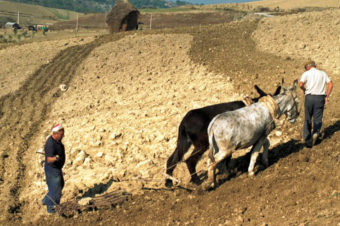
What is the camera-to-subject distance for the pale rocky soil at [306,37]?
15.7m

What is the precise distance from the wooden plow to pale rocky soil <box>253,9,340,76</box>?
1026 cm

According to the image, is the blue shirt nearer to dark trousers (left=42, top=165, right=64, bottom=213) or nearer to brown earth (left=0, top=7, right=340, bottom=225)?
dark trousers (left=42, top=165, right=64, bottom=213)

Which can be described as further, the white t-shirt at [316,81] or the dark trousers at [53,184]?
the white t-shirt at [316,81]

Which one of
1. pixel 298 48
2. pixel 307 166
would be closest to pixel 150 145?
A: pixel 307 166

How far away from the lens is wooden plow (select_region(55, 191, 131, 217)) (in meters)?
7.75

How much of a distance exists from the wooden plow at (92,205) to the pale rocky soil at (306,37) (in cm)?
1026

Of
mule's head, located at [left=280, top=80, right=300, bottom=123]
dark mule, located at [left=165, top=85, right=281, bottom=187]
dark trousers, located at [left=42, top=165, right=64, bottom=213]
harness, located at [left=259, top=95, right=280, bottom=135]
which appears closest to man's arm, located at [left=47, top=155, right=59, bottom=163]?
dark trousers, located at [left=42, top=165, right=64, bottom=213]

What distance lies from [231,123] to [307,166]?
1945 millimetres

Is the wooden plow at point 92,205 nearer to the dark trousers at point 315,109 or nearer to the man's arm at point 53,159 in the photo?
the man's arm at point 53,159

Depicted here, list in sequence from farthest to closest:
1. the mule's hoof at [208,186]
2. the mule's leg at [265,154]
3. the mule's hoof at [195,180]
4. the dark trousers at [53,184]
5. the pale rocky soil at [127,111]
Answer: the pale rocky soil at [127,111] → the mule's hoof at [195,180] → the mule's leg at [265,154] → the dark trousers at [53,184] → the mule's hoof at [208,186]

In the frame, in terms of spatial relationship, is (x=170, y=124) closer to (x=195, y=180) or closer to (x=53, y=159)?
(x=195, y=180)

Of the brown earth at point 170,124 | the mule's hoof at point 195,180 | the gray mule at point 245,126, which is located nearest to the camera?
the brown earth at point 170,124

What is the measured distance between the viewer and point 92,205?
7.81 m

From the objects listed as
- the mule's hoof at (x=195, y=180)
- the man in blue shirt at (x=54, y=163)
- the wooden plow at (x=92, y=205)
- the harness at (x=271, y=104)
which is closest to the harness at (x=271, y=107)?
the harness at (x=271, y=104)
